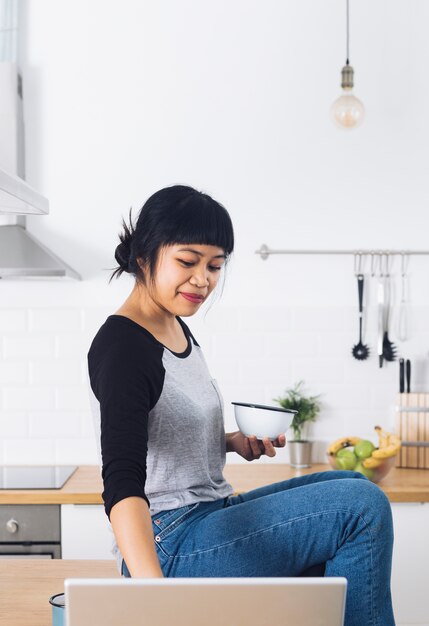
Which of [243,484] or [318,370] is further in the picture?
[318,370]

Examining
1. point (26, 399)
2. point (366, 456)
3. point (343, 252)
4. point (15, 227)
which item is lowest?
point (366, 456)

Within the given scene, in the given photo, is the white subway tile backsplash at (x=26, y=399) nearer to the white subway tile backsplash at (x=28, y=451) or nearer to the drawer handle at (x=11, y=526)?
the white subway tile backsplash at (x=28, y=451)

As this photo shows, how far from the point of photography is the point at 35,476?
297 centimetres

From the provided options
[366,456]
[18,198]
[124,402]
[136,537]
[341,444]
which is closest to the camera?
[136,537]

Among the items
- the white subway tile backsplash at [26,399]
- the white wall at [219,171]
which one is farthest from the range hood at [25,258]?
the white subway tile backsplash at [26,399]

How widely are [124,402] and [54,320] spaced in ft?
6.71

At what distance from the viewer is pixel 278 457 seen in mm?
3268

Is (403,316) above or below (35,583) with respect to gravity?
above

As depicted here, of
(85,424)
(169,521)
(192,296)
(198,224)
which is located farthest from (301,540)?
(85,424)

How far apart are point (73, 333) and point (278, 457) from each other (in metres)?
1.01

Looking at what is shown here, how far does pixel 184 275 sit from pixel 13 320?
191cm

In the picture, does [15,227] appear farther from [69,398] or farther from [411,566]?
[411,566]

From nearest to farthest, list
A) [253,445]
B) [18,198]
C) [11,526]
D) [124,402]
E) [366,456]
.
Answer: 1. [124,402]
2. [18,198]
3. [253,445]
4. [11,526]
5. [366,456]

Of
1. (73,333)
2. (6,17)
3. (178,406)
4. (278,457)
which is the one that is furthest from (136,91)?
(178,406)
